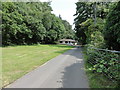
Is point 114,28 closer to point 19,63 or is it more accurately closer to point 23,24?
point 19,63

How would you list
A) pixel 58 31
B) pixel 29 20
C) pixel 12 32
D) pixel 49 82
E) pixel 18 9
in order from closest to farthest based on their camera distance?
pixel 49 82, pixel 12 32, pixel 18 9, pixel 29 20, pixel 58 31

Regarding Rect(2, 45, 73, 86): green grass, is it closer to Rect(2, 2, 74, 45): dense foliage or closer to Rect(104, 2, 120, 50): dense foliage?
Rect(104, 2, 120, 50): dense foliage

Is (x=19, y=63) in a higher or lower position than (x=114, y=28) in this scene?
lower

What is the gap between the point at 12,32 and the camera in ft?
81.5

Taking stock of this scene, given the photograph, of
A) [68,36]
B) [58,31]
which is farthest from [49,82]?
[68,36]

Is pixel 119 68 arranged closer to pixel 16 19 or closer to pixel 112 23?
pixel 112 23

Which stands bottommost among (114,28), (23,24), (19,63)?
(19,63)

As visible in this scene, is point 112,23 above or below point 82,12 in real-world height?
below

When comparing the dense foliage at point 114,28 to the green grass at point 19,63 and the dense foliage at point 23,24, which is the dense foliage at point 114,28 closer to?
the green grass at point 19,63

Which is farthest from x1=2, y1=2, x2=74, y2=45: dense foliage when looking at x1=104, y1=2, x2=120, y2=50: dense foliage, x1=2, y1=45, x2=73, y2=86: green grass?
x1=104, y1=2, x2=120, y2=50: dense foliage

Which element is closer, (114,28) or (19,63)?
(114,28)

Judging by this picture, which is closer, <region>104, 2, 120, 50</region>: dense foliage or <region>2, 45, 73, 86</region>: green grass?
<region>2, 45, 73, 86</region>: green grass

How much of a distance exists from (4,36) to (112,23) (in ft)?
79.9

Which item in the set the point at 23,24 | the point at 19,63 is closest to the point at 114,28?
the point at 19,63
